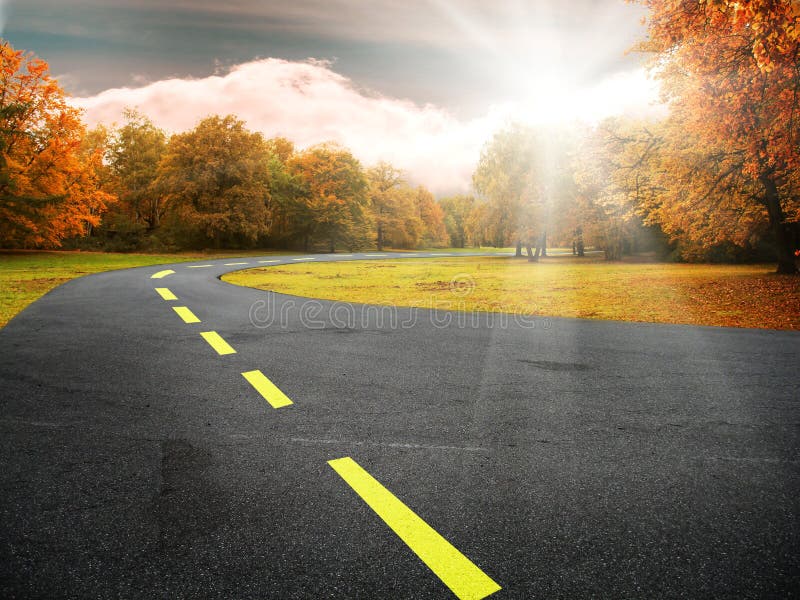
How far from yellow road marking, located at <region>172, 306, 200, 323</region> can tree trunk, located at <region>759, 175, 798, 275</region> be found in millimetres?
18605

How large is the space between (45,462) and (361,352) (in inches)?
141

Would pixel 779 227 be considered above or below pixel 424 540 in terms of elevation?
above

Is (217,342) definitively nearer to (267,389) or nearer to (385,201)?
(267,389)

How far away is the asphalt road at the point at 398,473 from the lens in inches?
80.1

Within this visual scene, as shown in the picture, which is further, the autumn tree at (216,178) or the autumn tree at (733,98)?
the autumn tree at (216,178)

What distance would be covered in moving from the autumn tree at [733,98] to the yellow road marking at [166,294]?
11.7 m

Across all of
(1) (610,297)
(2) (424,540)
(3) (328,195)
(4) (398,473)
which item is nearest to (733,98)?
(1) (610,297)

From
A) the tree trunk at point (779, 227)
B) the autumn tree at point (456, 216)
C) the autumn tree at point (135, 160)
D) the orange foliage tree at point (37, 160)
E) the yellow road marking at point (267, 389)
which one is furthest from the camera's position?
the autumn tree at point (456, 216)

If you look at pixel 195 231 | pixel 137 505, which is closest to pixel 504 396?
pixel 137 505

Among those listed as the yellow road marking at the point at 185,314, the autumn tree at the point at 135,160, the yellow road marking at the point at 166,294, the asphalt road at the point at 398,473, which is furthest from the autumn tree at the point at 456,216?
the asphalt road at the point at 398,473

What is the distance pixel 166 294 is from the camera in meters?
11.8

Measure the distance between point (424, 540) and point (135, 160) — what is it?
58326mm

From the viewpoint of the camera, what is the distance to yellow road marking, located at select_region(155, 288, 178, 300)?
36.9 ft

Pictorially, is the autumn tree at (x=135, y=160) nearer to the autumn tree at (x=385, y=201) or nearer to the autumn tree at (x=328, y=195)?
the autumn tree at (x=328, y=195)
